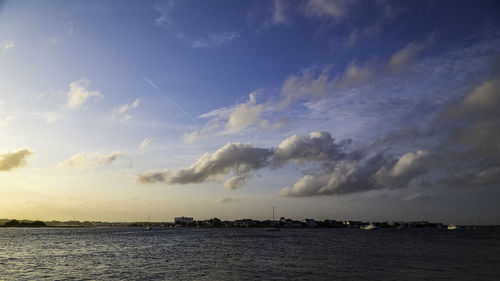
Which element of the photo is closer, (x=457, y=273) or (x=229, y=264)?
(x=457, y=273)

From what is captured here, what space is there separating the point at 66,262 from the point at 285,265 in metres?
39.2

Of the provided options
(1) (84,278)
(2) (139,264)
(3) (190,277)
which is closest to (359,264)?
(3) (190,277)

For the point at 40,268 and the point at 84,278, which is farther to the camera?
the point at 40,268

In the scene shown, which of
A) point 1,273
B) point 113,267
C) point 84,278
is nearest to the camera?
point 84,278

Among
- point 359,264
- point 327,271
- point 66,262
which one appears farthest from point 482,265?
point 66,262

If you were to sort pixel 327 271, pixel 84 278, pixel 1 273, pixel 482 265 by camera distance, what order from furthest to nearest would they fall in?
pixel 482 265, pixel 327 271, pixel 1 273, pixel 84 278

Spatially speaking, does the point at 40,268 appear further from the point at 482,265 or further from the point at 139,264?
the point at 482,265

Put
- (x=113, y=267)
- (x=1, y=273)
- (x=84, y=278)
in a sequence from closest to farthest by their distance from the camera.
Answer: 1. (x=84, y=278)
2. (x=1, y=273)
3. (x=113, y=267)

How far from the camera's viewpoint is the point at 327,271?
153 ft

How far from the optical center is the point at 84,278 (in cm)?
4053

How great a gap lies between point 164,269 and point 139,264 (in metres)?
7.92

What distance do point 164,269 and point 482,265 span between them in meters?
53.8

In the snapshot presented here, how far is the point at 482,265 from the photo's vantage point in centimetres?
5369

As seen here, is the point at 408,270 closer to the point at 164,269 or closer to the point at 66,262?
the point at 164,269
